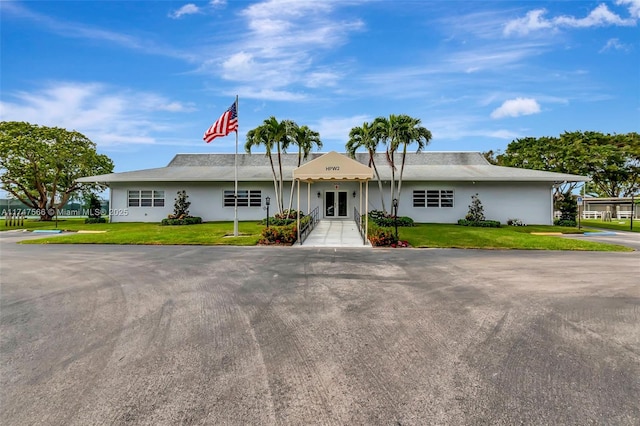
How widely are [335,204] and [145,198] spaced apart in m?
14.4

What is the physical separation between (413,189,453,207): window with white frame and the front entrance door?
5138 millimetres

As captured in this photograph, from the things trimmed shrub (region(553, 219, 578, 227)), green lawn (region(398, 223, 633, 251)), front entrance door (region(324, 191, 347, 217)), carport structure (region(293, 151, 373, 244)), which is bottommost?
green lawn (region(398, 223, 633, 251))

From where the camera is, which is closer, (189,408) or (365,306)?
(189,408)

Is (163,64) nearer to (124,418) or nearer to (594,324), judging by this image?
(124,418)

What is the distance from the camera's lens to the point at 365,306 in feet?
17.1

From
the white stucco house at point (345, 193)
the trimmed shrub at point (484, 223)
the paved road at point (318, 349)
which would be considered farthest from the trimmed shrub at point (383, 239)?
the trimmed shrub at point (484, 223)

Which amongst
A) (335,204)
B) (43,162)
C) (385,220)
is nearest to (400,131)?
(385,220)

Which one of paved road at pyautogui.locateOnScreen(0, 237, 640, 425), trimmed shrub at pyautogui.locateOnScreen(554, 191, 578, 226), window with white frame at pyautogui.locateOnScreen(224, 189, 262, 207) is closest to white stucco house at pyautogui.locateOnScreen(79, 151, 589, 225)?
window with white frame at pyautogui.locateOnScreen(224, 189, 262, 207)

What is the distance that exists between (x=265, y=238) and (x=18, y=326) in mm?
A: 9771

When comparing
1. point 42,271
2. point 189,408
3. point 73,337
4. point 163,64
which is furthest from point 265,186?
point 189,408

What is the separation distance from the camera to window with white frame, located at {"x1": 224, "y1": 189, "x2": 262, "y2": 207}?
942 inches

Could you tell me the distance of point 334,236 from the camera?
52.8ft

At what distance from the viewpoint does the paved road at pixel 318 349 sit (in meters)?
2.53

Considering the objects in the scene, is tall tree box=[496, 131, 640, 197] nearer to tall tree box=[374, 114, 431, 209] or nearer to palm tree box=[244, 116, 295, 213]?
tall tree box=[374, 114, 431, 209]
